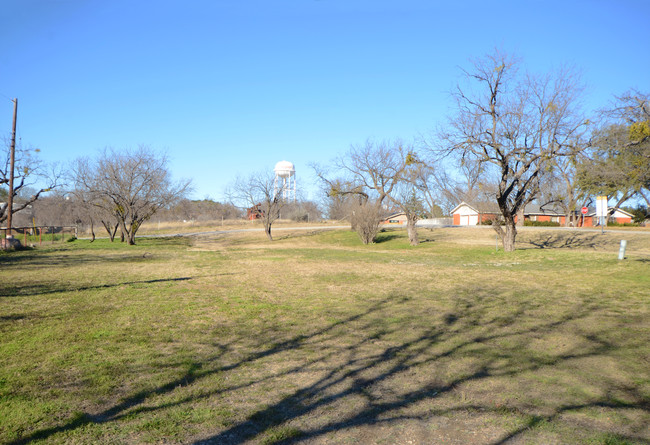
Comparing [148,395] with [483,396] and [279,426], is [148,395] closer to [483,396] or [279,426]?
[279,426]

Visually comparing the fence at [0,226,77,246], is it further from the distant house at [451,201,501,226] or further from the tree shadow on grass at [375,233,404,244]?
the distant house at [451,201,501,226]

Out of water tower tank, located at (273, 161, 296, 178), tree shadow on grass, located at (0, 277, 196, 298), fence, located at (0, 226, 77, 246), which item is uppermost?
water tower tank, located at (273, 161, 296, 178)

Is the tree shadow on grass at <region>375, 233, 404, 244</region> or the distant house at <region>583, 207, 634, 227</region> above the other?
the distant house at <region>583, 207, 634, 227</region>

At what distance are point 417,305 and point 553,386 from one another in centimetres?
450

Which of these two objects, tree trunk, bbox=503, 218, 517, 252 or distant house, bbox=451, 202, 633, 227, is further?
distant house, bbox=451, 202, 633, 227

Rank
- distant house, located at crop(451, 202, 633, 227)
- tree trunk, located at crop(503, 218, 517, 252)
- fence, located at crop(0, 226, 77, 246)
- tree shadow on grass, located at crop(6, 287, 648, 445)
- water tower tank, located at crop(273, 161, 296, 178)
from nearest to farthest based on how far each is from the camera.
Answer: tree shadow on grass, located at crop(6, 287, 648, 445)
tree trunk, located at crop(503, 218, 517, 252)
fence, located at crop(0, 226, 77, 246)
distant house, located at crop(451, 202, 633, 227)
water tower tank, located at crop(273, 161, 296, 178)

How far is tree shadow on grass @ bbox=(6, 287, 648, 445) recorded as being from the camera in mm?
3676

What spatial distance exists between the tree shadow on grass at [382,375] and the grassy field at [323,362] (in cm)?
2

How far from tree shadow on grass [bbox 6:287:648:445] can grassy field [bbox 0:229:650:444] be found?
0.02m

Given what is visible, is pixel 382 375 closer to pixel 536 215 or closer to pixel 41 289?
pixel 41 289

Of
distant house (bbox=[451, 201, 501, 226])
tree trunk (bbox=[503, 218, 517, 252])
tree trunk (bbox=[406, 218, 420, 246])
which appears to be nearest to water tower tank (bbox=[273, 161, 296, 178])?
distant house (bbox=[451, 201, 501, 226])

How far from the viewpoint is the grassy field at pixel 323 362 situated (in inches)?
140

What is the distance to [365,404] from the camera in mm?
4023

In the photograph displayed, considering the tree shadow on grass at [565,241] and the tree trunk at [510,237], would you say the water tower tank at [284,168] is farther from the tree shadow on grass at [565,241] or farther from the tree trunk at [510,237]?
the tree trunk at [510,237]
